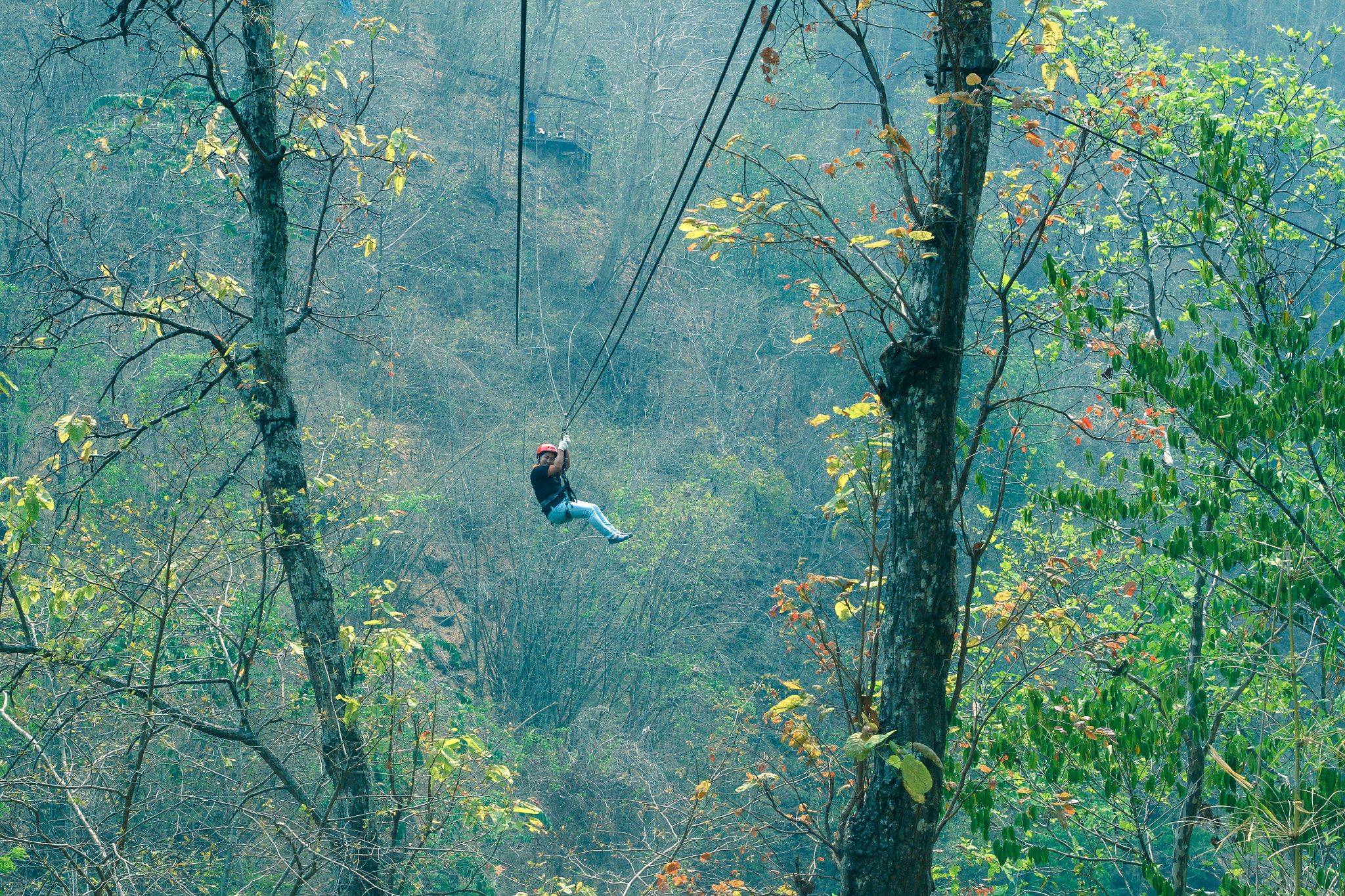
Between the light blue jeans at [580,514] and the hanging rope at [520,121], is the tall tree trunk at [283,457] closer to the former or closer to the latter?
the hanging rope at [520,121]

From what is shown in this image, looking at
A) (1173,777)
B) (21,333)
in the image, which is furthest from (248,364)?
(1173,777)

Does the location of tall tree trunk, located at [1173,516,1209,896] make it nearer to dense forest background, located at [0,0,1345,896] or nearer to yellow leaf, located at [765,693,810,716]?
dense forest background, located at [0,0,1345,896]

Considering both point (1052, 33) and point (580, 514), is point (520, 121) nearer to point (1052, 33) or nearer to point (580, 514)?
point (1052, 33)

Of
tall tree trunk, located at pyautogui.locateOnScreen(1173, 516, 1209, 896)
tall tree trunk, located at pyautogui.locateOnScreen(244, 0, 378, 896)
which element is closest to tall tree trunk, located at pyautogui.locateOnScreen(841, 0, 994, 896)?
tall tree trunk, located at pyautogui.locateOnScreen(1173, 516, 1209, 896)

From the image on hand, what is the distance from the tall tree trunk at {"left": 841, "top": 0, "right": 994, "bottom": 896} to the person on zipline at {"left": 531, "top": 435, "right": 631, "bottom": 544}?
4.49 metres

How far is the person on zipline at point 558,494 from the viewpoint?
25.9 ft

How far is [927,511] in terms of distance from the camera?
3484 millimetres

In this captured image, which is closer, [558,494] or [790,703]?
[790,703]

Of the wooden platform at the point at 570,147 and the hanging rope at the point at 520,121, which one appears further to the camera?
the wooden platform at the point at 570,147

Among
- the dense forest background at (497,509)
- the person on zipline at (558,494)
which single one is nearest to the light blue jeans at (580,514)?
the person on zipline at (558,494)

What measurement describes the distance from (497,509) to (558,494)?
36.6 ft

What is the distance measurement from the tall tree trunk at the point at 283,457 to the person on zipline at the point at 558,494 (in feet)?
7.79

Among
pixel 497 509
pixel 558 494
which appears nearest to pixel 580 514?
pixel 558 494

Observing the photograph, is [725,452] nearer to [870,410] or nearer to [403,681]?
[403,681]
